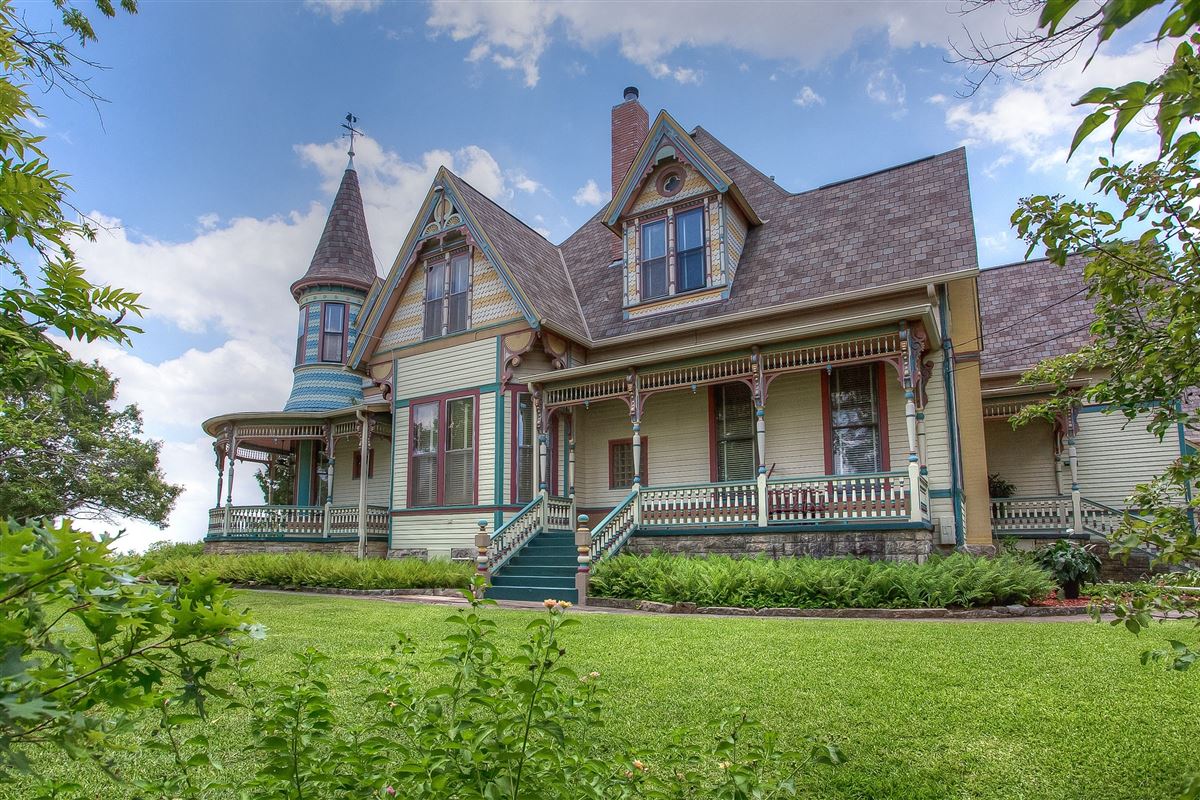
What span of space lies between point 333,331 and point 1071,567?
68.0ft

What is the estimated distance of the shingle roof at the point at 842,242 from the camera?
14.3m

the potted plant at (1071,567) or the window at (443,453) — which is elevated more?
the window at (443,453)

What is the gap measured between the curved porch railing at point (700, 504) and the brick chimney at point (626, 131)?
32.7 ft

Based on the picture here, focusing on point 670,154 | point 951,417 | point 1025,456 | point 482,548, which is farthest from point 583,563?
point 1025,456

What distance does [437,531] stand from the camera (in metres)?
16.7

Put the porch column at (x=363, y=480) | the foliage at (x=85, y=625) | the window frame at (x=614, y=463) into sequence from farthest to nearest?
the porch column at (x=363, y=480)
the window frame at (x=614, y=463)
the foliage at (x=85, y=625)

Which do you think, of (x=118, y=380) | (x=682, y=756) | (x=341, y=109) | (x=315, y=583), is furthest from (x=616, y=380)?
(x=118, y=380)

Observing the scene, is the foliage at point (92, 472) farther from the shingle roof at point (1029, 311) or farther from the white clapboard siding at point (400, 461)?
the shingle roof at point (1029, 311)

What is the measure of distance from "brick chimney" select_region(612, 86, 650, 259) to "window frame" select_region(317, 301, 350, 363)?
32.0 ft

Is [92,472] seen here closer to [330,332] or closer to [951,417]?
[330,332]

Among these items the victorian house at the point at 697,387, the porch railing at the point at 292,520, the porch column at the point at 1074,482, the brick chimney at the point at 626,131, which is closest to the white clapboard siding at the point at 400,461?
the victorian house at the point at 697,387

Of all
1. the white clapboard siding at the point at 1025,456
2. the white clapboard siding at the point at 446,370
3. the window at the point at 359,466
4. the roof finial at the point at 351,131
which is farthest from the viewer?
the roof finial at the point at 351,131

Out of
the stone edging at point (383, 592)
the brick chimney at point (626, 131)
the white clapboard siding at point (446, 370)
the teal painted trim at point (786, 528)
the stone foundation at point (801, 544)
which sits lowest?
the stone edging at point (383, 592)

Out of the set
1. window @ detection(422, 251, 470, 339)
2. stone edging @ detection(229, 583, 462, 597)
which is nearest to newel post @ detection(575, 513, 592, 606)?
stone edging @ detection(229, 583, 462, 597)
